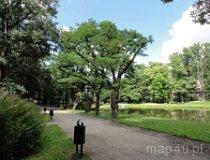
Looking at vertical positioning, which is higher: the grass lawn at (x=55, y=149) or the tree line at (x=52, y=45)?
the tree line at (x=52, y=45)

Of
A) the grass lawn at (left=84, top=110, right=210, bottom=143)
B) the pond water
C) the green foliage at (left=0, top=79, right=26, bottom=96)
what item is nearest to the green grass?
the grass lawn at (left=84, top=110, right=210, bottom=143)

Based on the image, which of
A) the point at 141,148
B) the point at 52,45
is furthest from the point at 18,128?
the point at 52,45

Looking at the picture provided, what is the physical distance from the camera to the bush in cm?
1084

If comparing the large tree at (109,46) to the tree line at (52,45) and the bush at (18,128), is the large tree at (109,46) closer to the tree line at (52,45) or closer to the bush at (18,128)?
the tree line at (52,45)

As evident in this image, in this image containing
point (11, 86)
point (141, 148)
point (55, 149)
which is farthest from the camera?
point (11, 86)

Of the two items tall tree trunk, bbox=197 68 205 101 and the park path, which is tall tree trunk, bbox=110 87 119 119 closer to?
the park path

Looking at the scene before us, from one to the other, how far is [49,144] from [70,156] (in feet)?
9.55

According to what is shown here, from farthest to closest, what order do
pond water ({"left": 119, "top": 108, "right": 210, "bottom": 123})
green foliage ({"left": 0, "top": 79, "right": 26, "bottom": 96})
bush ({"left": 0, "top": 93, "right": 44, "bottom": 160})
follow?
pond water ({"left": 119, "top": 108, "right": 210, "bottom": 123}) < green foliage ({"left": 0, "top": 79, "right": 26, "bottom": 96}) < bush ({"left": 0, "top": 93, "right": 44, "bottom": 160})

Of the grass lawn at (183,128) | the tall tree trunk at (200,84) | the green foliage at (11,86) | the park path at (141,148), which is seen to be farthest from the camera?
the tall tree trunk at (200,84)

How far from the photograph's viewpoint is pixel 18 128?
37.0ft

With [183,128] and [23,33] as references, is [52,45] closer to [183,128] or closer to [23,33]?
[23,33]

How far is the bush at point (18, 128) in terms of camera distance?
10844 mm

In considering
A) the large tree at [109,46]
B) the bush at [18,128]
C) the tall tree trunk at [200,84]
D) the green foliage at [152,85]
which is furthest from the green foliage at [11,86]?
the tall tree trunk at [200,84]

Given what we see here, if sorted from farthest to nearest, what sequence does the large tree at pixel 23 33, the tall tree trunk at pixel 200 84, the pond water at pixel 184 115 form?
the tall tree trunk at pixel 200 84
the pond water at pixel 184 115
the large tree at pixel 23 33
